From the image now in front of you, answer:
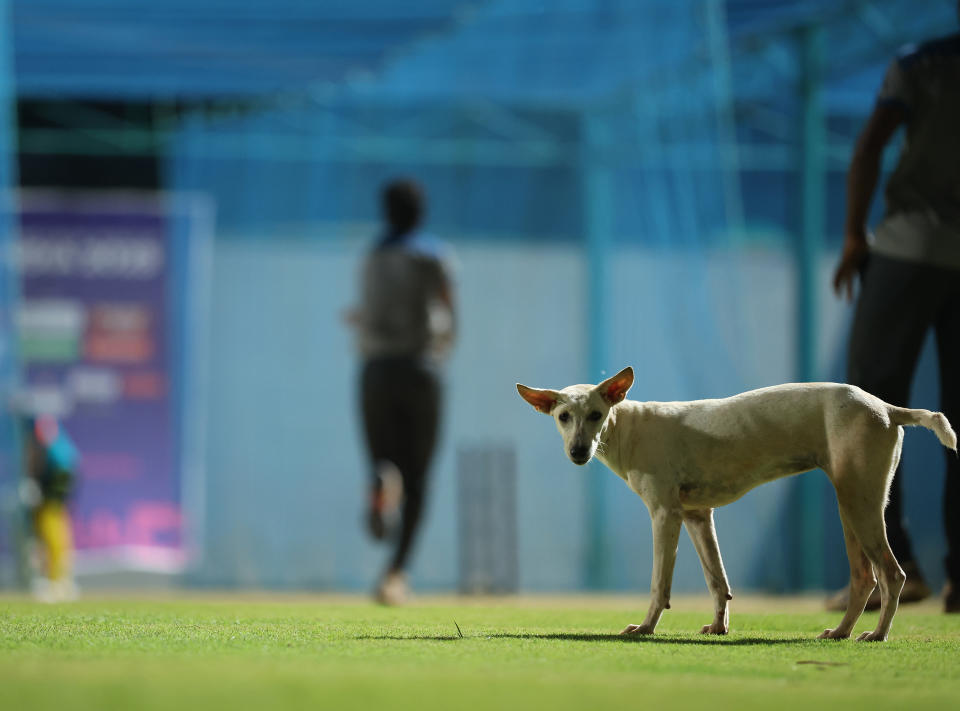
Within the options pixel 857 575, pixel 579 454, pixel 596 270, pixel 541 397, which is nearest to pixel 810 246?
pixel 596 270

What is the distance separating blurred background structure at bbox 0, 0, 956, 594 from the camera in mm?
9656

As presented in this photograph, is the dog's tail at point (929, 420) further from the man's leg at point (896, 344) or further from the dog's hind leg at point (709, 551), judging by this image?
the man's leg at point (896, 344)

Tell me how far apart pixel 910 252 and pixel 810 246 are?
5.61m

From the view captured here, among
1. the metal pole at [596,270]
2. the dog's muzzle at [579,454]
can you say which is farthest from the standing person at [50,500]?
the dog's muzzle at [579,454]

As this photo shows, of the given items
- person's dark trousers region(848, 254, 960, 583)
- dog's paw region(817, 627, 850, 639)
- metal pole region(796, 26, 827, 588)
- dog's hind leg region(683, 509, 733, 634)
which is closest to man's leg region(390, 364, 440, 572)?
person's dark trousers region(848, 254, 960, 583)

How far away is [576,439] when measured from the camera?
3.28 meters

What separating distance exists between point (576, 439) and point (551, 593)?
22.8 feet

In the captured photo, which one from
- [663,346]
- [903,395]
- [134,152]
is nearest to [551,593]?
[663,346]

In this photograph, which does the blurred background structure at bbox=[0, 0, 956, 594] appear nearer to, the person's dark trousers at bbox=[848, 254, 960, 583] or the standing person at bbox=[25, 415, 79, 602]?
the standing person at bbox=[25, 415, 79, 602]

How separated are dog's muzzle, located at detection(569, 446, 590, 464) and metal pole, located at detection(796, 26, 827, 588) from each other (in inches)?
258

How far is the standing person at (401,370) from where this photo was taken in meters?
6.58

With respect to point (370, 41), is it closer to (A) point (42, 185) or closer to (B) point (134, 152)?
(B) point (134, 152)

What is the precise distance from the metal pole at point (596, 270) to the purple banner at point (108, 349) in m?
3.05

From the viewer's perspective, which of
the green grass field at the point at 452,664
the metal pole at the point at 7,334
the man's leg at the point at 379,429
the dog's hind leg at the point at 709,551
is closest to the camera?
the green grass field at the point at 452,664
